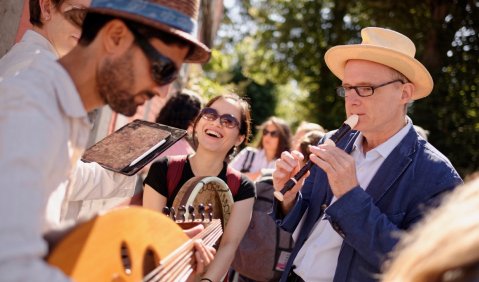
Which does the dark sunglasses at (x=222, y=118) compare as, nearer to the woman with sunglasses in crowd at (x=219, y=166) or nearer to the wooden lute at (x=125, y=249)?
the woman with sunglasses in crowd at (x=219, y=166)

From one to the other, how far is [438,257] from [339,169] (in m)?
1.52

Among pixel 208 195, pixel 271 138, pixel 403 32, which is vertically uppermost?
pixel 403 32

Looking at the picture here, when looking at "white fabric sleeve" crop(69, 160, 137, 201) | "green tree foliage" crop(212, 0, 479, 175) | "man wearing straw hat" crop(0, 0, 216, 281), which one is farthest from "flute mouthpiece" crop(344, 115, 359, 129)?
"green tree foliage" crop(212, 0, 479, 175)

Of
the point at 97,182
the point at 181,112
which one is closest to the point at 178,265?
the point at 97,182

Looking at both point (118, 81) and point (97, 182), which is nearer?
point (118, 81)

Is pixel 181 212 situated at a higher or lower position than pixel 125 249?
lower

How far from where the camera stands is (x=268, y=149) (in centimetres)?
666

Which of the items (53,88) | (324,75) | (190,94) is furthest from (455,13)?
(53,88)

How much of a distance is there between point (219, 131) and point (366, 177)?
101cm

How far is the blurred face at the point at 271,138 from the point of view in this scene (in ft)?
21.7

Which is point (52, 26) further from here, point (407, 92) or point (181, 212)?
point (407, 92)

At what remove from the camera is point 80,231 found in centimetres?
152

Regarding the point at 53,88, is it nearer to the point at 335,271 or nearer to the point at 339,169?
the point at 339,169

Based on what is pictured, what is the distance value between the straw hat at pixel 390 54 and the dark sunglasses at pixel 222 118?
742 millimetres
